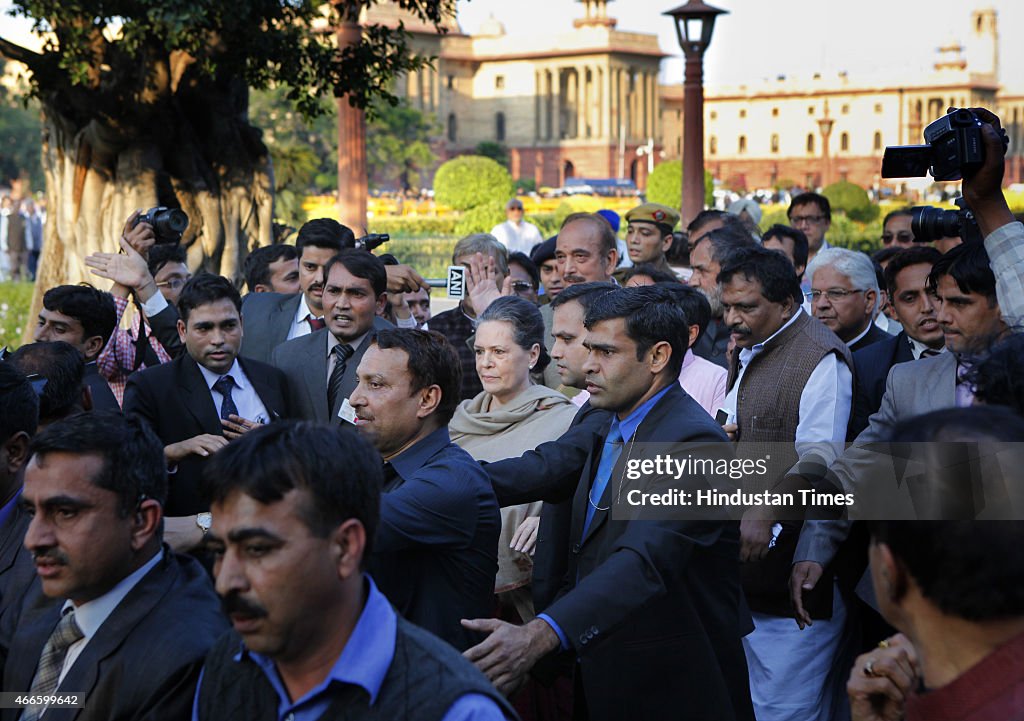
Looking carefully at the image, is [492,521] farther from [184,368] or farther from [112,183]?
[112,183]

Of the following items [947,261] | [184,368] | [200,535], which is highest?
[947,261]

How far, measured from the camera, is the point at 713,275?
6504 millimetres

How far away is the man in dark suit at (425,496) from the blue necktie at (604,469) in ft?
1.10

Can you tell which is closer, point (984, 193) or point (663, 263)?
point (984, 193)

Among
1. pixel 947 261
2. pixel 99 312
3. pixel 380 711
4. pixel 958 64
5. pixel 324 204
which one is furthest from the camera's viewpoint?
pixel 958 64

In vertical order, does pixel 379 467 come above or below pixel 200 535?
above

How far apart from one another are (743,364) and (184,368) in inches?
83.2

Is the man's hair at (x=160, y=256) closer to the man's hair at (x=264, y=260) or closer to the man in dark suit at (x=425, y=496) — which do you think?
the man's hair at (x=264, y=260)

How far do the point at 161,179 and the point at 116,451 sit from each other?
9057mm

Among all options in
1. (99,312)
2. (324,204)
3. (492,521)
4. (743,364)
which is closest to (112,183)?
(99,312)

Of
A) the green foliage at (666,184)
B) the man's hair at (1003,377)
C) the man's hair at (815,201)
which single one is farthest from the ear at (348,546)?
the green foliage at (666,184)

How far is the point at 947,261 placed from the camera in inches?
149

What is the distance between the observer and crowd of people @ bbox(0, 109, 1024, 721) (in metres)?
2.14

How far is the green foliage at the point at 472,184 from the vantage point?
137 feet
